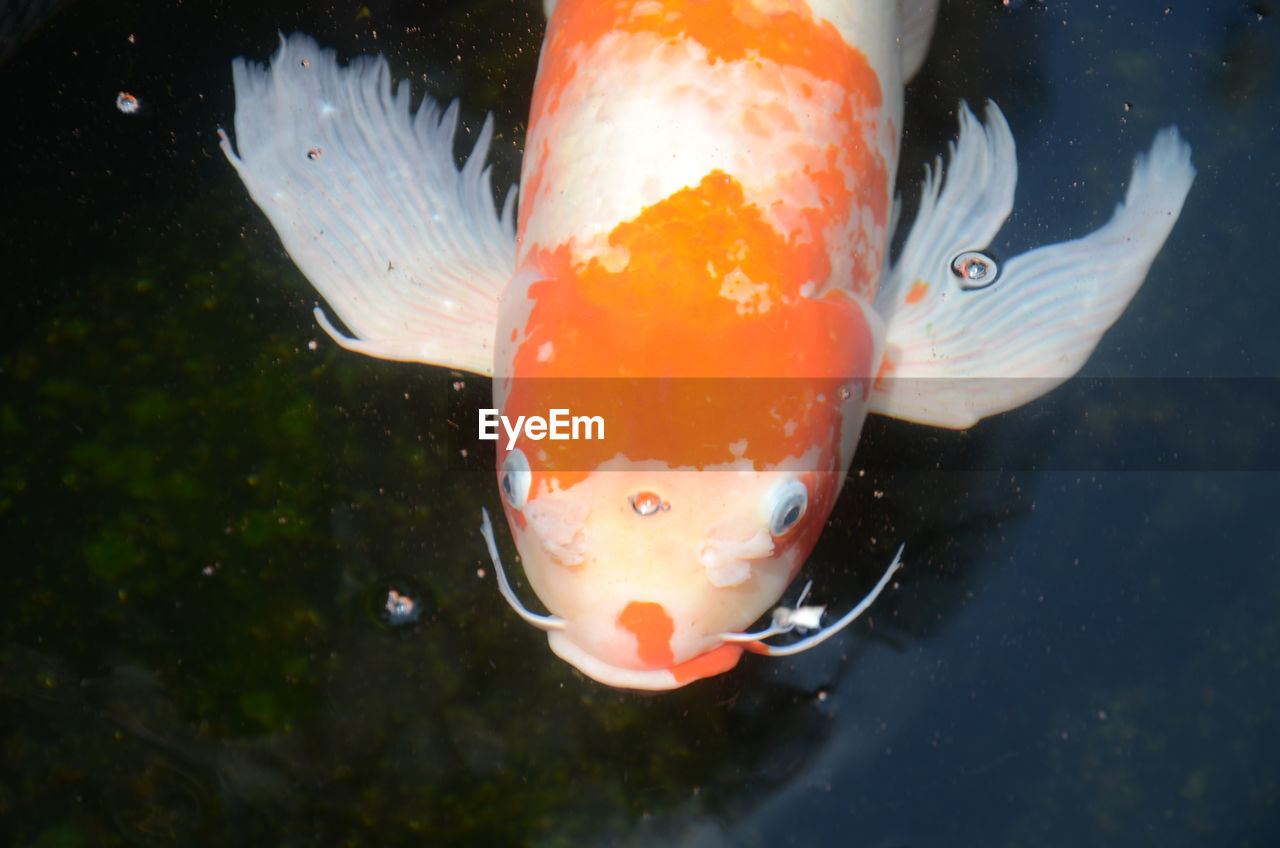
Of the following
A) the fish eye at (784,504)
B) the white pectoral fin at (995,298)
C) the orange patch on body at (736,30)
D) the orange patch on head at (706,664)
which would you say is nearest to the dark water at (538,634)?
the white pectoral fin at (995,298)

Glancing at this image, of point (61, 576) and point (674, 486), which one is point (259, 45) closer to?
point (61, 576)

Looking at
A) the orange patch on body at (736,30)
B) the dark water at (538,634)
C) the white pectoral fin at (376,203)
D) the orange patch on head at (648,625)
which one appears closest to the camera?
the orange patch on head at (648,625)

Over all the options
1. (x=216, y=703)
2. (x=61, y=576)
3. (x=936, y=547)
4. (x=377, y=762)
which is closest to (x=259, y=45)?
(x=61, y=576)

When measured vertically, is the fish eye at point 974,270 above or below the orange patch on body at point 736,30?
below

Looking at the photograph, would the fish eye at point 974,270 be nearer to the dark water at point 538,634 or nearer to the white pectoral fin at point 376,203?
the dark water at point 538,634

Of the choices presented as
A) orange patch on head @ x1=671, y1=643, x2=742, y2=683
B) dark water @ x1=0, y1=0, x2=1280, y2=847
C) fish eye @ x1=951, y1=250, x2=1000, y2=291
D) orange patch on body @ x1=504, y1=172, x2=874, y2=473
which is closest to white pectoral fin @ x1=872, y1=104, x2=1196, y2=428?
fish eye @ x1=951, y1=250, x2=1000, y2=291

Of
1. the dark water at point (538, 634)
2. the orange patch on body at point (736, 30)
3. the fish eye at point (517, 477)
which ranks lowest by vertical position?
the dark water at point (538, 634)

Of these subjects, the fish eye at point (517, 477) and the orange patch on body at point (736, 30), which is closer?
the fish eye at point (517, 477)
